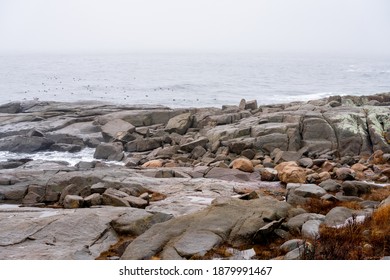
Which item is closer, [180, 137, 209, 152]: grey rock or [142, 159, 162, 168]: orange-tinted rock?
[142, 159, 162, 168]: orange-tinted rock

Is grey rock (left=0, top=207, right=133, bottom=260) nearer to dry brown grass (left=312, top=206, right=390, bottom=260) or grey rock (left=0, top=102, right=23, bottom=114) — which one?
dry brown grass (left=312, top=206, right=390, bottom=260)

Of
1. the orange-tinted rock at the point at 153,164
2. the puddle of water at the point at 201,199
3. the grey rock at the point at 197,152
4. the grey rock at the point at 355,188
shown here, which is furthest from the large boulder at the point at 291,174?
the orange-tinted rock at the point at 153,164

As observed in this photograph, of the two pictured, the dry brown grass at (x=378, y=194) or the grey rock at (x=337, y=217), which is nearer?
the grey rock at (x=337, y=217)

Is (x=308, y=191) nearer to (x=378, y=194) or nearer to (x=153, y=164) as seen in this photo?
(x=378, y=194)

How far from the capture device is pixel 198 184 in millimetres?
18250

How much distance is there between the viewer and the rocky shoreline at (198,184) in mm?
10352

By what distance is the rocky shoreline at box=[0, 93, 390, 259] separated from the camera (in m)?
10.4

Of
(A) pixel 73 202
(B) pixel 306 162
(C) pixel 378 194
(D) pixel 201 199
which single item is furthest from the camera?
(B) pixel 306 162

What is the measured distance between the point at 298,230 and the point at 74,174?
36.4 ft

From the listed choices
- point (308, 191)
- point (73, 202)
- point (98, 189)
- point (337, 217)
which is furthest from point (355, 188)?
point (73, 202)

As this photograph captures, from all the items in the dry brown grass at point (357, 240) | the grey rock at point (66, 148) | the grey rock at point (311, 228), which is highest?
the dry brown grass at point (357, 240)

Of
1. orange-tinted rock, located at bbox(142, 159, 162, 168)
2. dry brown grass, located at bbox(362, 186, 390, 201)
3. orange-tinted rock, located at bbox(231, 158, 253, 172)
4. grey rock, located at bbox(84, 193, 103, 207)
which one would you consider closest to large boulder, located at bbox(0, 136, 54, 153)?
orange-tinted rock, located at bbox(142, 159, 162, 168)

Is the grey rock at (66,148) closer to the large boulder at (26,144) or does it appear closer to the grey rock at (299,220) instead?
the large boulder at (26,144)

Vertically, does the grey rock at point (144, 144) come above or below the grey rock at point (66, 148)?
above
